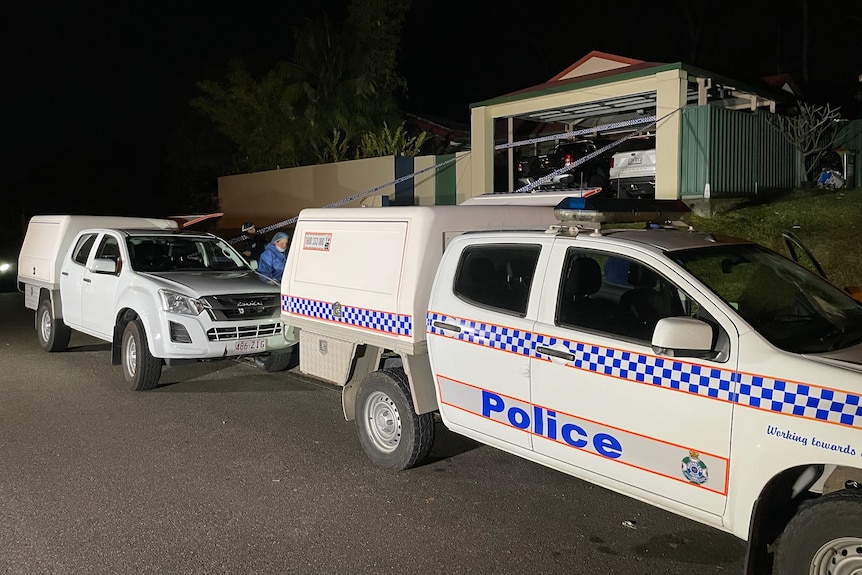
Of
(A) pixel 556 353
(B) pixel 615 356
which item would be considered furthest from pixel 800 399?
(A) pixel 556 353

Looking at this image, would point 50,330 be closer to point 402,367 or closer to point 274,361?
point 274,361

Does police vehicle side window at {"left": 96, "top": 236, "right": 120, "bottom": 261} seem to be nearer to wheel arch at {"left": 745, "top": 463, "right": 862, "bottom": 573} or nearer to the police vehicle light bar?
the police vehicle light bar

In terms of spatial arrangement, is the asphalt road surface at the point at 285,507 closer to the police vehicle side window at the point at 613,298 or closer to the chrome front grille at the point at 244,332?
the chrome front grille at the point at 244,332

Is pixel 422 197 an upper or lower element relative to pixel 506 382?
upper

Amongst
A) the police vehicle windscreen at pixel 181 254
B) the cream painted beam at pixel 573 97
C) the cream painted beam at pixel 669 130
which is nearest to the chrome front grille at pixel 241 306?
the police vehicle windscreen at pixel 181 254

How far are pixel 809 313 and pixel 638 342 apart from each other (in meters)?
0.96

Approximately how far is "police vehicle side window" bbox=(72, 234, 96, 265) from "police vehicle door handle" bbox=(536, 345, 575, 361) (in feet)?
24.7

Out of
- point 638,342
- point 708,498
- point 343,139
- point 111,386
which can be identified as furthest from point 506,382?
point 343,139

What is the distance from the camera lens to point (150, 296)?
811cm

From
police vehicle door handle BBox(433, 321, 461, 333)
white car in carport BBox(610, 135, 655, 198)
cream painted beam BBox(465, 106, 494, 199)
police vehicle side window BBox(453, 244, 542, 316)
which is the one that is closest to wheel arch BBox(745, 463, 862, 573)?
police vehicle side window BBox(453, 244, 542, 316)

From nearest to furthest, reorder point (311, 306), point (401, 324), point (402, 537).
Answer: point (402, 537), point (401, 324), point (311, 306)

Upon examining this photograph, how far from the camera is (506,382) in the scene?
468 cm

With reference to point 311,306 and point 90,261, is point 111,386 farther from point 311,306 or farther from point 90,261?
point 311,306

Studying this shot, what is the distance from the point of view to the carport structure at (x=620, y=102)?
11617 mm
